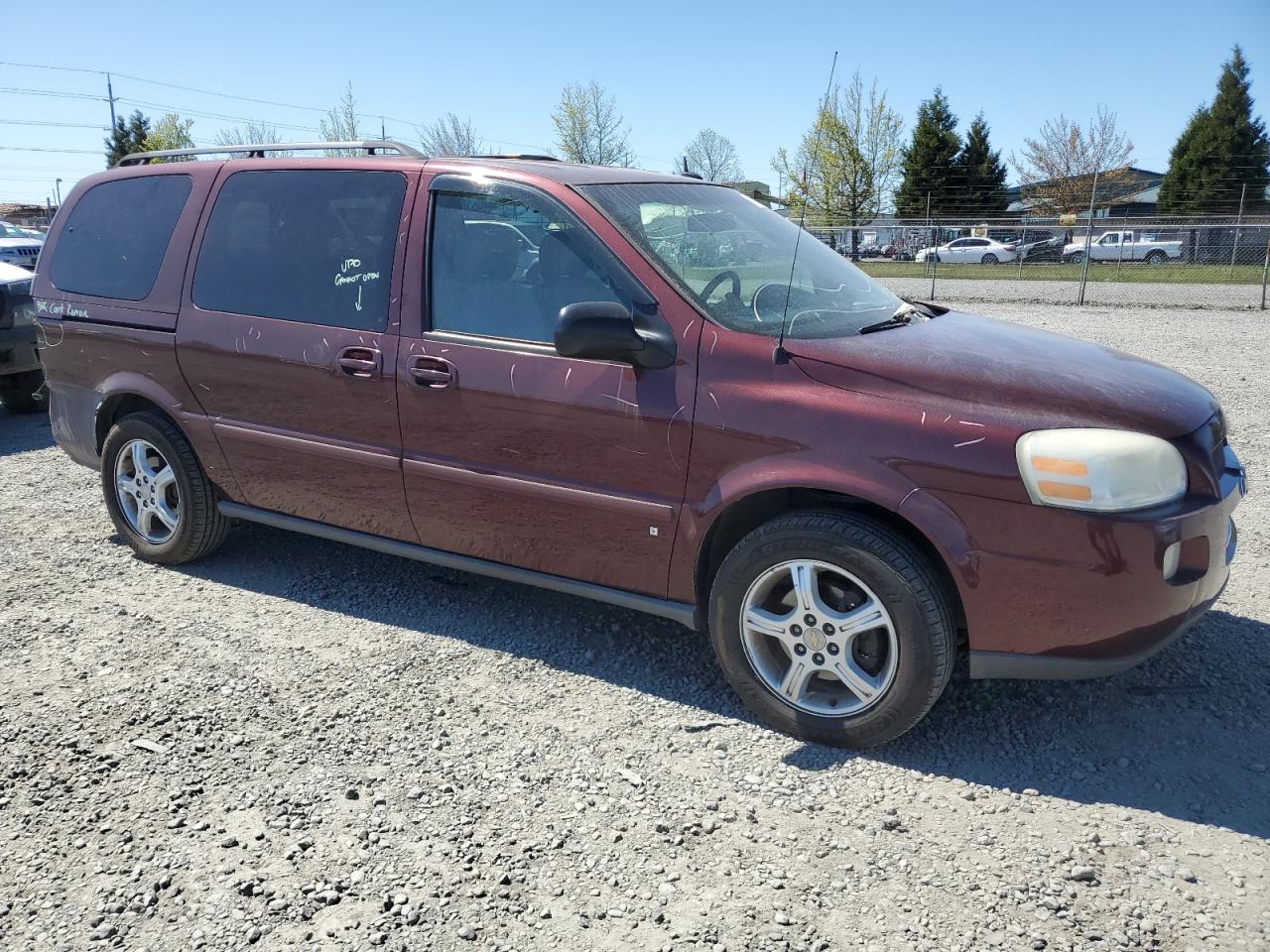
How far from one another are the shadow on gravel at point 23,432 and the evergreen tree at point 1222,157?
41.6 meters

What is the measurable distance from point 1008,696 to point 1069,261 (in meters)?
31.9

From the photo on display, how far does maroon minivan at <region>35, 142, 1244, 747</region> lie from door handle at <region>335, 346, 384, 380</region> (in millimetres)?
17

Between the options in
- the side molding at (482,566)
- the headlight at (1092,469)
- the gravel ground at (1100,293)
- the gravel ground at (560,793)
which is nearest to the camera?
the gravel ground at (560,793)

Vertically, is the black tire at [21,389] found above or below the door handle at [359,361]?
below

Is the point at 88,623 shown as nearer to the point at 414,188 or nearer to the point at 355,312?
the point at 355,312

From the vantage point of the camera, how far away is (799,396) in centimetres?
313

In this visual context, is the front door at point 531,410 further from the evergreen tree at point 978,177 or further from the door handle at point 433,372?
the evergreen tree at point 978,177

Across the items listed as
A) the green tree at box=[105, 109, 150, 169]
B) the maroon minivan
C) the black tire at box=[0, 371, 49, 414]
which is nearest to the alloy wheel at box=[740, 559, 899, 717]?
the maroon minivan

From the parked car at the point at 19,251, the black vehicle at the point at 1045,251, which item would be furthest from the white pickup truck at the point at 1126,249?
the parked car at the point at 19,251

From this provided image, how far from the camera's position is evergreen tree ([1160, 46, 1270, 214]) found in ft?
129

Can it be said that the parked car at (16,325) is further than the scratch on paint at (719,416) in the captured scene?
Yes

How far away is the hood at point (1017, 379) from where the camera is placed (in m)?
2.94

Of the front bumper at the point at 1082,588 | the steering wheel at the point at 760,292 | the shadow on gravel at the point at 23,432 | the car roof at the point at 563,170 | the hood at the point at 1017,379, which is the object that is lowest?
the shadow on gravel at the point at 23,432

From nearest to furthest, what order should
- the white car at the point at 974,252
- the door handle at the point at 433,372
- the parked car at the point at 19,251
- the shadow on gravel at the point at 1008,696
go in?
1. the shadow on gravel at the point at 1008,696
2. the door handle at the point at 433,372
3. the parked car at the point at 19,251
4. the white car at the point at 974,252
